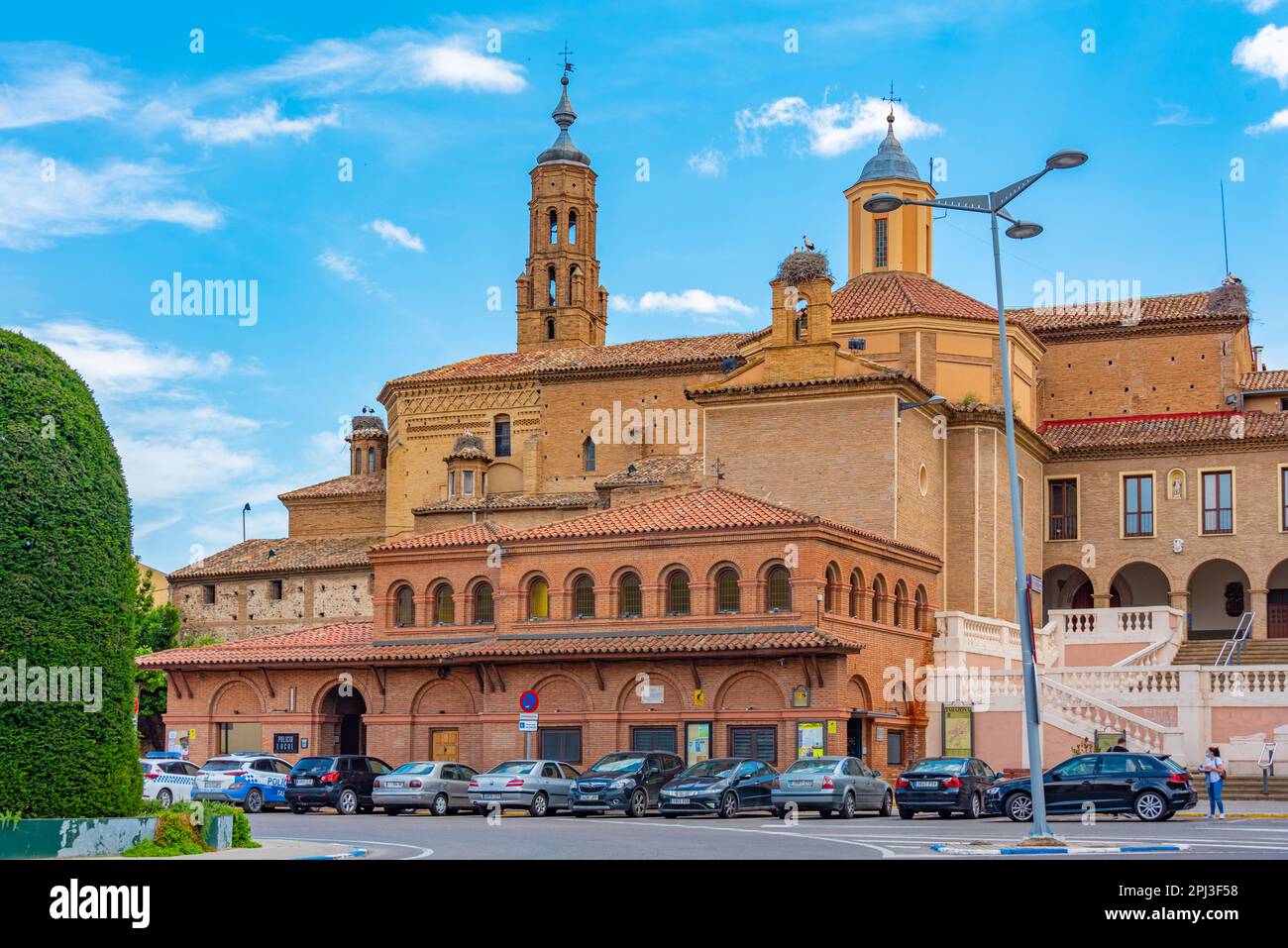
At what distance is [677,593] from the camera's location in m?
44.5

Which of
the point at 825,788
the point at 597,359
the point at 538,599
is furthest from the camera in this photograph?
the point at 597,359

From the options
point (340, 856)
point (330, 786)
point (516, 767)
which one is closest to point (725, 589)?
point (516, 767)

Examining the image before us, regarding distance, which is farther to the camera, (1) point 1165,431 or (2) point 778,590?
(1) point 1165,431

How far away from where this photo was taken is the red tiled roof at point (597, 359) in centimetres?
6662

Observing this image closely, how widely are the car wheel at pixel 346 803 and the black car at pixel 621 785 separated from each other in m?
5.61

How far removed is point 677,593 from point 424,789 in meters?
9.58

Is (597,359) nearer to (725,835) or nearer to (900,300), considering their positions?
(900,300)

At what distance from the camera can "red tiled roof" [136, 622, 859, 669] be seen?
4159cm

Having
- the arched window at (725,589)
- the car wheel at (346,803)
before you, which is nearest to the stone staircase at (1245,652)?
the arched window at (725,589)

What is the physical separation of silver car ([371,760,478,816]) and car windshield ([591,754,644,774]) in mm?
3568

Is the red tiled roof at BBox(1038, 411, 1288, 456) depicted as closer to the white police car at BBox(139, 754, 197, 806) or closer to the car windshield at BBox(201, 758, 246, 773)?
the car windshield at BBox(201, 758, 246, 773)

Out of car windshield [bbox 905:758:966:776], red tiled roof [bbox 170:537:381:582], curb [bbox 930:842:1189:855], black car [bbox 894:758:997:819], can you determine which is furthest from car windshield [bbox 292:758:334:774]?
→ red tiled roof [bbox 170:537:381:582]

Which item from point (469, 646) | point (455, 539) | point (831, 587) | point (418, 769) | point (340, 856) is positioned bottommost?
point (418, 769)

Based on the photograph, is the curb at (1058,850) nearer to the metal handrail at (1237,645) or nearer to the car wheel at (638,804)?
the car wheel at (638,804)
